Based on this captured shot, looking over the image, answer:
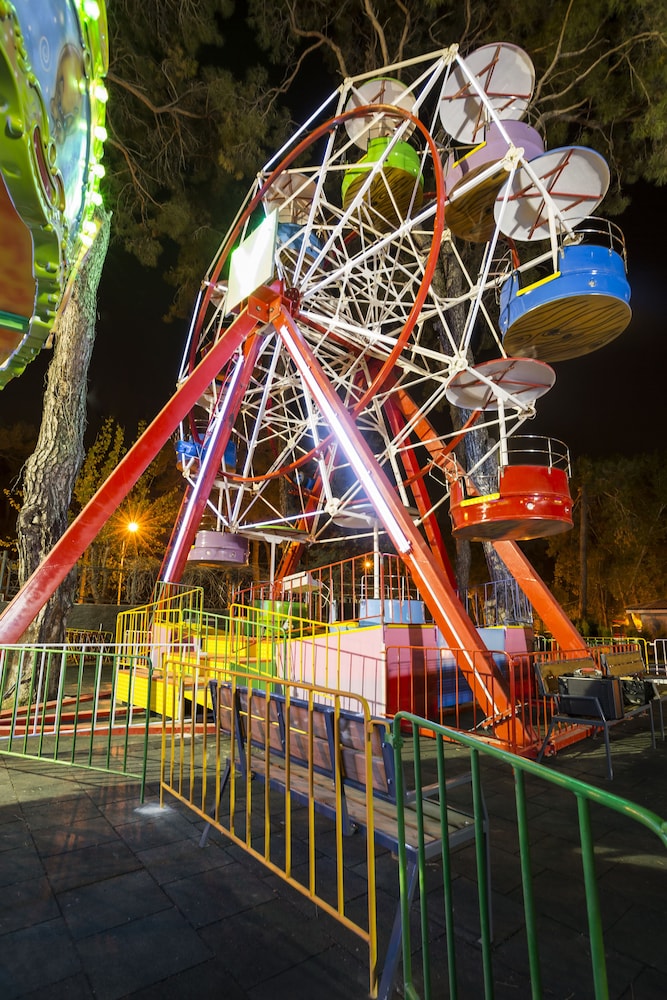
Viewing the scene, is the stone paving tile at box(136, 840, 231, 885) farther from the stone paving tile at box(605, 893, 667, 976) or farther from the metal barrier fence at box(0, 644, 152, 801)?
the stone paving tile at box(605, 893, 667, 976)

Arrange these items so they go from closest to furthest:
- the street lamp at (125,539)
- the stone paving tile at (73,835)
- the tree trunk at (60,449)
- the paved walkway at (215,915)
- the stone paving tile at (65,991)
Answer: the stone paving tile at (65,991) → the paved walkway at (215,915) → the stone paving tile at (73,835) → the tree trunk at (60,449) → the street lamp at (125,539)

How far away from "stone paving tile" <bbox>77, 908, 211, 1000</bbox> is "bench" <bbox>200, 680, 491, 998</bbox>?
79 cm

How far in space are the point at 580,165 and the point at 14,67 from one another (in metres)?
10.2

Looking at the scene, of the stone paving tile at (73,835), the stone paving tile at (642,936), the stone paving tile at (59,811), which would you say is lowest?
the stone paving tile at (642,936)

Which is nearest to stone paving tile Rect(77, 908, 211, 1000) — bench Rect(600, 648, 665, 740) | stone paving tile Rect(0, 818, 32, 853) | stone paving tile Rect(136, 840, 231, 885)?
stone paving tile Rect(136, 840, 231, 885)

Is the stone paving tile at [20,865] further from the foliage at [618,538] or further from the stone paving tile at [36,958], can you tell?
the foliage at [618,538]

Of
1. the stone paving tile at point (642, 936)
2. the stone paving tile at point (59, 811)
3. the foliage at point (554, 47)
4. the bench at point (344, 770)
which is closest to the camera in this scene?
the stone paving tile at point (642, 936)

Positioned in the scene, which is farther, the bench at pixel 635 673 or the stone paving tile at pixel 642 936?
the bench at pixel 635 673

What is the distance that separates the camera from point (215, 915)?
2645mm

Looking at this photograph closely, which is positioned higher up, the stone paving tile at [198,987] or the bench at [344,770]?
the bench at [344,770]

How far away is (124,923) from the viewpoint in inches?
101

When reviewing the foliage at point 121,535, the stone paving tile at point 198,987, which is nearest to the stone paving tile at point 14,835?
the stone paving tile at point 198,987

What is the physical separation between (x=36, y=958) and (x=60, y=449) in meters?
9.85

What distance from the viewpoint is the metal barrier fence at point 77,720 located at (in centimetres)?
529
